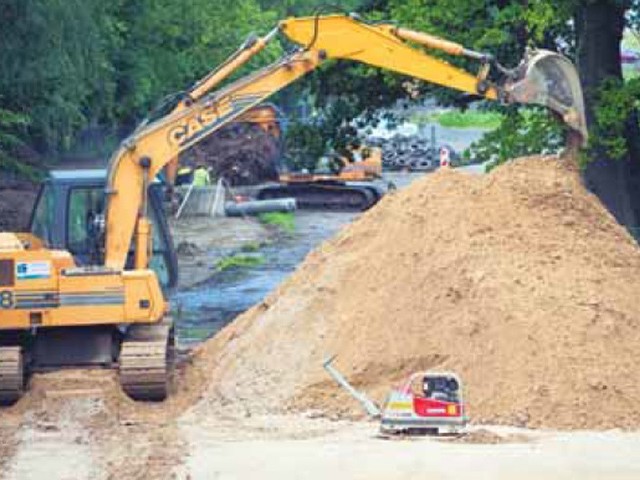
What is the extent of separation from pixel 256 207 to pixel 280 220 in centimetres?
221

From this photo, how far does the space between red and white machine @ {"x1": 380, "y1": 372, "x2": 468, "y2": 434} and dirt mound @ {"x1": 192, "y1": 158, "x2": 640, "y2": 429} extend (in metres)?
0.64

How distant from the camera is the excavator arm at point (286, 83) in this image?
19844 millimetres

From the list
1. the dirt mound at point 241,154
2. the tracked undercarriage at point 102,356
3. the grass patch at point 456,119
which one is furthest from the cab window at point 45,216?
the grass patch at point 456,119

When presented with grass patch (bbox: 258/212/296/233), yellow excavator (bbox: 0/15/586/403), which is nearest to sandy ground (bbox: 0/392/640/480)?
yellow excavator (bbox: 0/15/586/403)

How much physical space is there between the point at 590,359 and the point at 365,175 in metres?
37.0

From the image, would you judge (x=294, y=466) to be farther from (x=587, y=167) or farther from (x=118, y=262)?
(x=587, y=167)

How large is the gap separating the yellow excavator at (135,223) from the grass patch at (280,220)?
81.8 feet

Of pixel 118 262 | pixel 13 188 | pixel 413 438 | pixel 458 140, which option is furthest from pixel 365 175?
pixel 413 438

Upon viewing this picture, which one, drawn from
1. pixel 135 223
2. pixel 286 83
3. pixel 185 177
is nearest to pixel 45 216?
pixel 135 223

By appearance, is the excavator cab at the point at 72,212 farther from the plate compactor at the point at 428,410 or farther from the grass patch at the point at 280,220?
the grass patch at the point at 280,220

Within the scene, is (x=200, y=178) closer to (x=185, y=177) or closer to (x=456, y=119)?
(x=185, y=177)

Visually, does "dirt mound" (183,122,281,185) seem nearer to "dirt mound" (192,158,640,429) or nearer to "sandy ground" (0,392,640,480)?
"dirt mound" (192,158,640,429)

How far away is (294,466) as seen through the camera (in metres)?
15.7

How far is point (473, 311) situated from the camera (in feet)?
59.9
